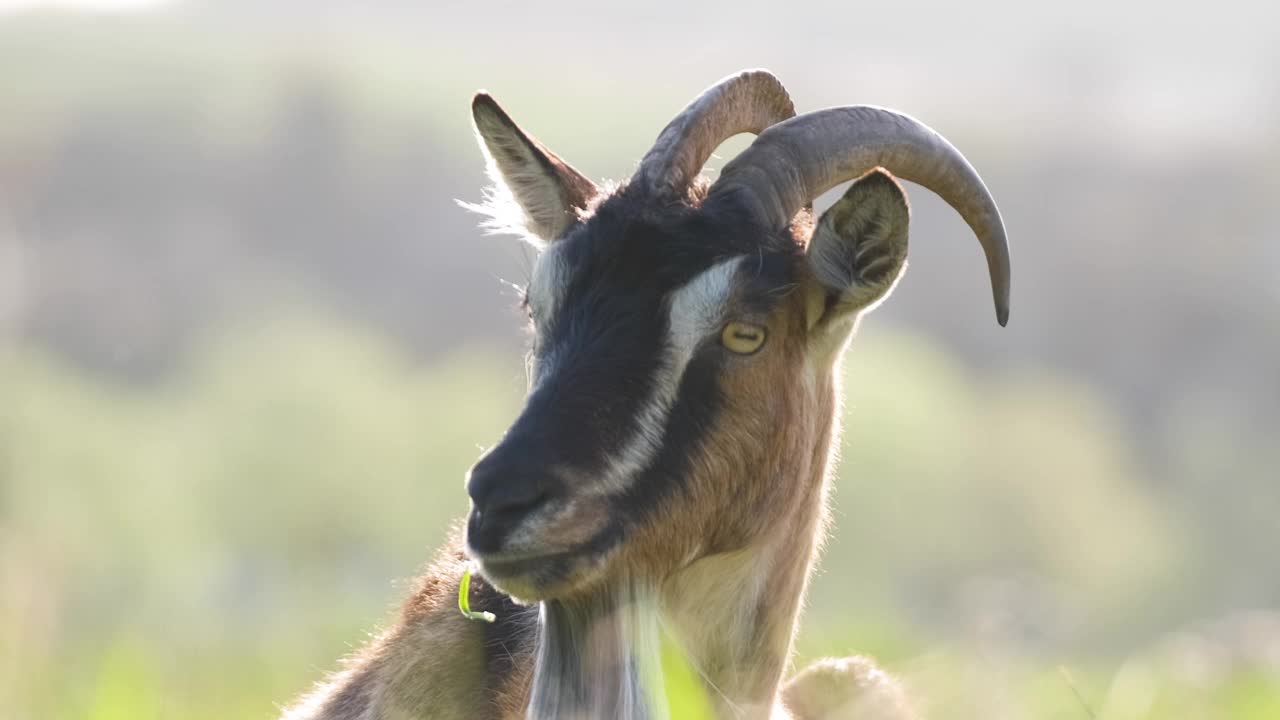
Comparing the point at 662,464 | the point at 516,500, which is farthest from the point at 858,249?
the point at 516,500

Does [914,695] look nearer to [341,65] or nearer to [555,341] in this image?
[555,341]

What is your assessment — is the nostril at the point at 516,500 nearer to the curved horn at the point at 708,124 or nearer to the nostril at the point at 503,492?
the nostril at the point at 503,492

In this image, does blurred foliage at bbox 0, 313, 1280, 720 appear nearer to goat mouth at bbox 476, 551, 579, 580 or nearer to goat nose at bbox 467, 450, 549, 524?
goat mouth at bbox 476, 551, 579, 580

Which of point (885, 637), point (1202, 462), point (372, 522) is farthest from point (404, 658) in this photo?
point (1202, 462)

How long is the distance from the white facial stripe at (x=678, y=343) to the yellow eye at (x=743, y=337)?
0.21ft

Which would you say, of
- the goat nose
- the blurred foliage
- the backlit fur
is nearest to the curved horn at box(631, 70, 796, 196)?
the backlit fur

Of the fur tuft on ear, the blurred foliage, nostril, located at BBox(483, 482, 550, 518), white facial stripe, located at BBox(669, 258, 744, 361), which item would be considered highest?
the fur tuft on ear

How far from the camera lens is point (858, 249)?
5.68 meters

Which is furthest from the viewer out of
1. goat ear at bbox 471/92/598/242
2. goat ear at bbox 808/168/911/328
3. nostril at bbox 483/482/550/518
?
goat ear at bbox 471/92/598/242

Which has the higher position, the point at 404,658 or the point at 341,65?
the point at 404,658

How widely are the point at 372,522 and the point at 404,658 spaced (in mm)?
45811

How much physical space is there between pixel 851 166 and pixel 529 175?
114 centimetres

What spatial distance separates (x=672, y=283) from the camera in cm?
537

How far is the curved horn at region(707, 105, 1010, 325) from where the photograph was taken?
5727 millimetres
